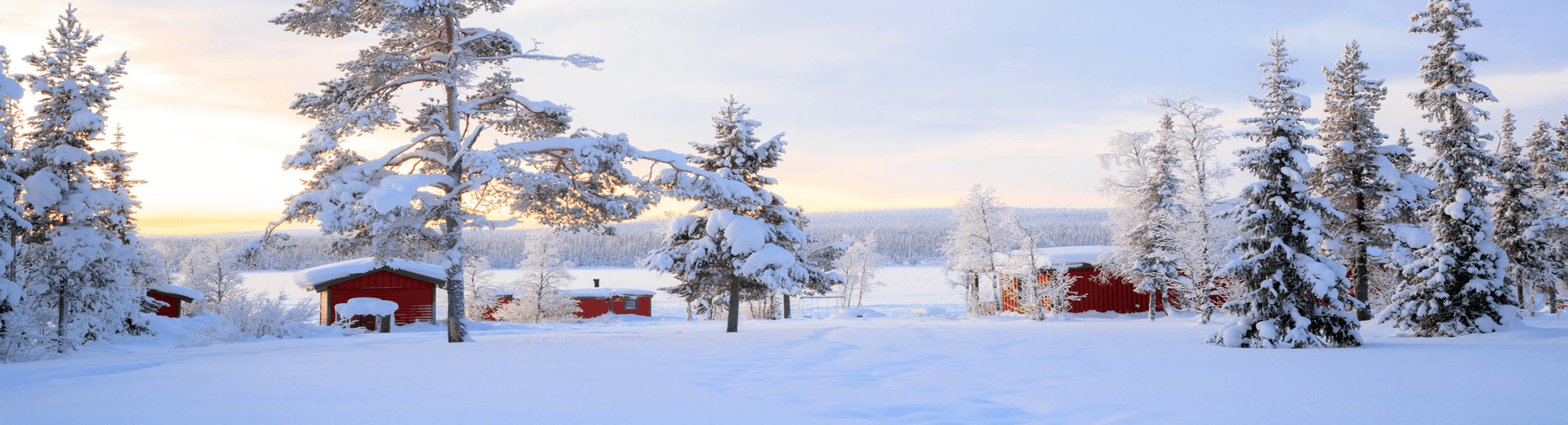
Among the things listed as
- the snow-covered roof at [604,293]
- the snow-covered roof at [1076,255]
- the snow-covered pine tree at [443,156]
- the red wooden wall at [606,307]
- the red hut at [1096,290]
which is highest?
the snow-covered pine tree at [443,156]

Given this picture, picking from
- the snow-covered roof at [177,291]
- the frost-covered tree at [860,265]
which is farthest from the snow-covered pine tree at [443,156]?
the frost-covered tree at [860,265]

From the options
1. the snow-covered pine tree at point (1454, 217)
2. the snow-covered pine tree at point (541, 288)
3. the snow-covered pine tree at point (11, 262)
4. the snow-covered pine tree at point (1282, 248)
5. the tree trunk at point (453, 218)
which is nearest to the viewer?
the snow-covered pine tree at point (11, 262)

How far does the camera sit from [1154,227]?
2894cm

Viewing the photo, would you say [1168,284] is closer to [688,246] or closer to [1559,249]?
[1559,249]

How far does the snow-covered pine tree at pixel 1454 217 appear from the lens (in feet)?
57.3

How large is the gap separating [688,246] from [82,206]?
1440 centimetres

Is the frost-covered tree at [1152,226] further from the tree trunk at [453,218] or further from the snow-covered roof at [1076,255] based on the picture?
the tree trunk at [453,218]

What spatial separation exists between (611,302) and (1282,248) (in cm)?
4395

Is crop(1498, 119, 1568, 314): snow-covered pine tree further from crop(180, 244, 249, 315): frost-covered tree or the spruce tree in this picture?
crop(180, 244, 249, 315): frost-covered tree

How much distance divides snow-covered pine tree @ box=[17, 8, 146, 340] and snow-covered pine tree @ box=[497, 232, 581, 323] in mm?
26395

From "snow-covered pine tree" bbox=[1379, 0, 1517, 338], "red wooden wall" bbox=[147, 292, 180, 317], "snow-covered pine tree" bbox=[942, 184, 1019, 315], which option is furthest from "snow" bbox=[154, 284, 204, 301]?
"snow-covered pine tree" bbox=[1379, 0, 1517, 338]

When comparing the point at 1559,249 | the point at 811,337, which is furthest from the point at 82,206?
the point at 1559,249

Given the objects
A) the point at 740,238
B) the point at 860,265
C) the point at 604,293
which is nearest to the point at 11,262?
the point at 740,238

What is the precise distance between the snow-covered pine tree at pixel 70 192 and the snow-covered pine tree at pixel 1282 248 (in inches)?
993
